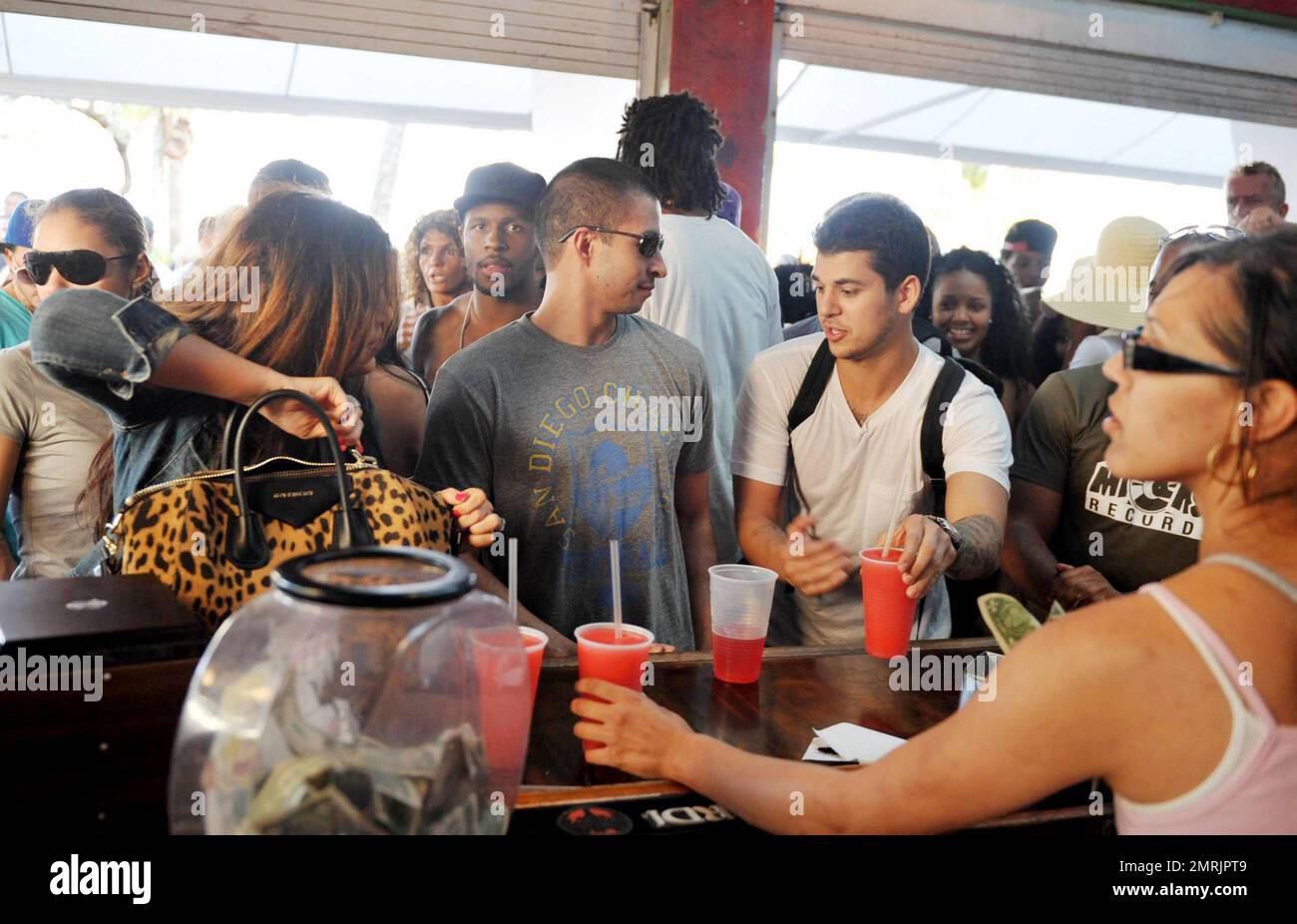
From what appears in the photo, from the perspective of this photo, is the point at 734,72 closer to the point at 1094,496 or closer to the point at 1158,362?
the point at 1094,496

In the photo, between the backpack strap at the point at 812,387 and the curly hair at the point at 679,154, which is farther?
the curly hair at the point at 679,154

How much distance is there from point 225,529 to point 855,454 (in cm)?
162

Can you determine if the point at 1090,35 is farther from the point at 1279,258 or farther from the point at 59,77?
the point at 59,77

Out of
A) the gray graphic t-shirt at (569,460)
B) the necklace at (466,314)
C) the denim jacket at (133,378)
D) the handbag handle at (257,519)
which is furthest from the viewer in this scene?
the necklace at (466,314)

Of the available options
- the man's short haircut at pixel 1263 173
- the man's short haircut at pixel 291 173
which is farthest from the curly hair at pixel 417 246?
the man's short haircut at pixel 1263 173

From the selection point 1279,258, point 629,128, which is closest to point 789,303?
point 629,128

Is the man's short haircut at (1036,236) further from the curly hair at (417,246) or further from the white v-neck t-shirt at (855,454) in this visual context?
the curly hair at (417,246)

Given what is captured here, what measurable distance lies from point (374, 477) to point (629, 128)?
214cm

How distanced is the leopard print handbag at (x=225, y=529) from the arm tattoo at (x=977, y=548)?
126 cm

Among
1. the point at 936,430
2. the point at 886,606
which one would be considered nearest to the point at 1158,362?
the point at 886,606

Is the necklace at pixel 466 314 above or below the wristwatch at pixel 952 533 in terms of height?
above

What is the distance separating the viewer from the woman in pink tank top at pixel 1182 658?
1121mm

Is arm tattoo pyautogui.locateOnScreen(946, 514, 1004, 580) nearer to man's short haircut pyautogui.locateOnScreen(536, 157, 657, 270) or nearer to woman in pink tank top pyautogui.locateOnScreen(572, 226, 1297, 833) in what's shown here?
woman in pink tank top pyautogui.locateOnScreen(572, 226, 1297, 833)

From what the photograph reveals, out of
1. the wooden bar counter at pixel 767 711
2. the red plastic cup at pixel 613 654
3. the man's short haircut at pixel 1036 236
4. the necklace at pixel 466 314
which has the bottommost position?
the wooden bar counter at pixel 767 711
